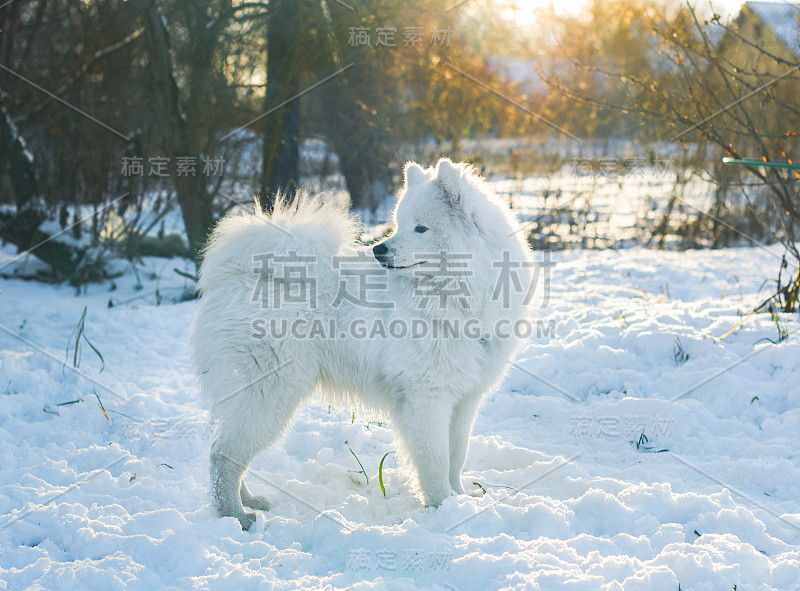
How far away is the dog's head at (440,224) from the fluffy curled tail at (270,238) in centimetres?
35

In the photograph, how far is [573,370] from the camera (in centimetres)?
403

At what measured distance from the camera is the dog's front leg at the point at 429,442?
8.83ft

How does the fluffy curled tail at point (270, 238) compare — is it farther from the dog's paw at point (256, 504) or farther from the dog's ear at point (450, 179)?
the dog's paw at point (256, 504)

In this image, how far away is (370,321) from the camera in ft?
9.13

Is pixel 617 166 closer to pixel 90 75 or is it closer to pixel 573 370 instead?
pixel 573 370

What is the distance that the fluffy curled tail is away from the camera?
2.79m

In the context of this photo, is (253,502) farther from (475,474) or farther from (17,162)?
(17,162)

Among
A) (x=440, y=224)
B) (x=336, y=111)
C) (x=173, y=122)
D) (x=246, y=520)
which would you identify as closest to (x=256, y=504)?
(x=246, y=520)

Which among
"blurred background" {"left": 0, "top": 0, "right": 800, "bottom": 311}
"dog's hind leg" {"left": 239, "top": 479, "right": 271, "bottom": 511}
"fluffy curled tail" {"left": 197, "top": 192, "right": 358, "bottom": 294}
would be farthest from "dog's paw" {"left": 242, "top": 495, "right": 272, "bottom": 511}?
"blurred background" {"left": 0, "top": 0, "right": 800, "bottom": 311}

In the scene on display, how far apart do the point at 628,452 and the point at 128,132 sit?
7.59 m

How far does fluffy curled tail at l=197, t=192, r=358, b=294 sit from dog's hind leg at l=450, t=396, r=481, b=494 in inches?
43.3

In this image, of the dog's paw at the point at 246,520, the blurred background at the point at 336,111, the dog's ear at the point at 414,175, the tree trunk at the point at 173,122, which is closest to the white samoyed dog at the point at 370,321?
Answer: the dog's paw at the point at 246,520

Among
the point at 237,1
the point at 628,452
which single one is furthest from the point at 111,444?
the point at 237,1

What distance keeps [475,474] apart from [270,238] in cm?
173
